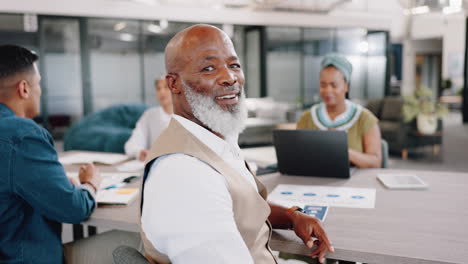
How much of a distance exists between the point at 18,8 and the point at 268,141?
576 cm

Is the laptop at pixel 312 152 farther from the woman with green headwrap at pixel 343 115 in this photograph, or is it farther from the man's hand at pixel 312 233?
the man's hand at pixel 312 233

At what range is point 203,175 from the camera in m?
0.94

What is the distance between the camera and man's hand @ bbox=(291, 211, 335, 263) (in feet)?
4.17

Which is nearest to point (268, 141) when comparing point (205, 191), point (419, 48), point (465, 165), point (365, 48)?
point (465, 165)

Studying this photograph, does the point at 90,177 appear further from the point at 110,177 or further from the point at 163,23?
the point at 163,23

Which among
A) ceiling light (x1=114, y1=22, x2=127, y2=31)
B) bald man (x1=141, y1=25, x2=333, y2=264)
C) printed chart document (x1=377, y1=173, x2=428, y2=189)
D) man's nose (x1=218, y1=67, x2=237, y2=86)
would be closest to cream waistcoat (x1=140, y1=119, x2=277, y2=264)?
bald man (x1=141, y1=25, x2=333, y2=264)

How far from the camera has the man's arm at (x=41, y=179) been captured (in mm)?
1454

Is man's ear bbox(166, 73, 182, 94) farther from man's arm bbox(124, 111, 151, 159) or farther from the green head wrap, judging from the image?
man's arm bbox(124, 111, 151, 159)

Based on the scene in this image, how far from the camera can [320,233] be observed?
4.27 feet

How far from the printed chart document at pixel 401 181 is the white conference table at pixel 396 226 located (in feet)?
0.12

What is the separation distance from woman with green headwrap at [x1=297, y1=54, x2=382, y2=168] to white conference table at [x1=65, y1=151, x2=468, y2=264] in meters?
0.61

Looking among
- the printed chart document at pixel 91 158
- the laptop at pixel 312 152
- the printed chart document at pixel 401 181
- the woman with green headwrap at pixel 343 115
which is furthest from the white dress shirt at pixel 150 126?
the printed chart document at pixel 401 181

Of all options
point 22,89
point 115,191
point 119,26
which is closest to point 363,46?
point 119,26

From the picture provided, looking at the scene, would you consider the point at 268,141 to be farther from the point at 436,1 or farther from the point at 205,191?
the point at 205,191
